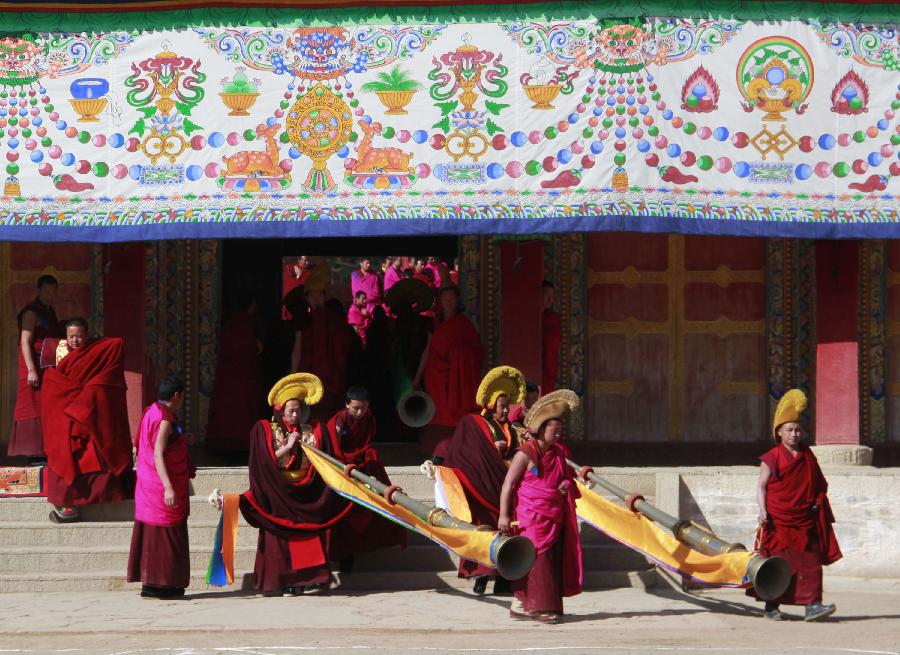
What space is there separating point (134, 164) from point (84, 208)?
1.45ft

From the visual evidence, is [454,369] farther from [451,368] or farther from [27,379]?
[27,379]

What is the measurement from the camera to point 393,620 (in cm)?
941

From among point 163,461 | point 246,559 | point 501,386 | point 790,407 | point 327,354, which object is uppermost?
point 327,354

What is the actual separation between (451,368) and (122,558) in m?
3.03

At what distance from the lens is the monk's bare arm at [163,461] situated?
10062 millimetres

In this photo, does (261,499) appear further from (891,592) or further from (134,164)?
(891,592)

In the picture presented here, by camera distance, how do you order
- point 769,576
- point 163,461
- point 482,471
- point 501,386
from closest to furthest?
1. point 769,576
2. point 163,461
3. point 482,471
4. point 501,386

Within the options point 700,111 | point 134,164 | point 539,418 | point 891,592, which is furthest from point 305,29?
point 891,592

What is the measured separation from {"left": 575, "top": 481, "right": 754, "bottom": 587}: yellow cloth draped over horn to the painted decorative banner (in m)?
2.08

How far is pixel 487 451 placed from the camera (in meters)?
10.5

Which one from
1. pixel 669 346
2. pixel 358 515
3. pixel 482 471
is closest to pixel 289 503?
pixel 358 515

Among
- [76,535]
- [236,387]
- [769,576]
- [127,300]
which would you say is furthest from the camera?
[236,387]

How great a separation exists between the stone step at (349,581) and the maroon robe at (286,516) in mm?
260

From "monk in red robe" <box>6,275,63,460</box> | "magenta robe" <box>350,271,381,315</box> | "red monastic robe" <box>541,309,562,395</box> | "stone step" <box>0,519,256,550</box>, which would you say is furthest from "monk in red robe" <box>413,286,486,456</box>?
"magenta robe" <box>350,271,381,315</box>
